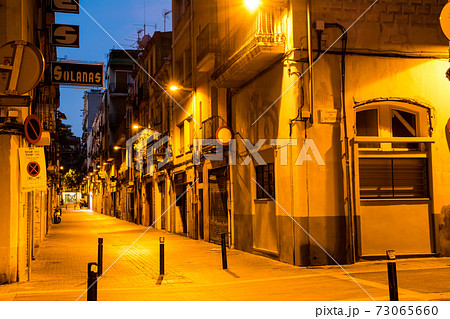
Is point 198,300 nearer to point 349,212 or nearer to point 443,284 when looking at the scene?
point 443,284

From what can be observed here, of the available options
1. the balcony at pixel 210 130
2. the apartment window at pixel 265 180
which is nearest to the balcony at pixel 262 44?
the apartment window at pixel 265 180

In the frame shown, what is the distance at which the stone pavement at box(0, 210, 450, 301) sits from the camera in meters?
9.66

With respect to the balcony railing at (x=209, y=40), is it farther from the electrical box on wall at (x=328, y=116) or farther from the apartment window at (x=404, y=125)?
the apartment window at (x=404, y=125)

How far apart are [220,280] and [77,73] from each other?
6872 millimetres

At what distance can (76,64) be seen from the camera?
14555 millimetres

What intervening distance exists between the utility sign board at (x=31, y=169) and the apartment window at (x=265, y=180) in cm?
675

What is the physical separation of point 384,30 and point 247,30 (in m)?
4.10

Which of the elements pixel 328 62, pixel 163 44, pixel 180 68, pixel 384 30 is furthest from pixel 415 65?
pixel 163 44

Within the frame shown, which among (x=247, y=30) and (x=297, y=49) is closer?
(x=297, y=49)

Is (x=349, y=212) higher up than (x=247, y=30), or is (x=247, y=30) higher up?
(x=247, y=30)

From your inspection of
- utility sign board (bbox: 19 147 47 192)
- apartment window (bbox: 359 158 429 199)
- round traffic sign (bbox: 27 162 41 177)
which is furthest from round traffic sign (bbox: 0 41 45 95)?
apartment window (bbox: 359 158 429 199)

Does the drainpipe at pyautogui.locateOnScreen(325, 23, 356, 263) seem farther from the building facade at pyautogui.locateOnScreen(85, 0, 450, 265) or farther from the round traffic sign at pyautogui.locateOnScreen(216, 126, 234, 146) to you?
the round traffic sign at pyautogui.locateOnScreen(216, 126, 234, 146)

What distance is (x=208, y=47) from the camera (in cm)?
2077

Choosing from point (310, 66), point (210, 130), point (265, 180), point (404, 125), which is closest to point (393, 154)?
point (404, 125)
